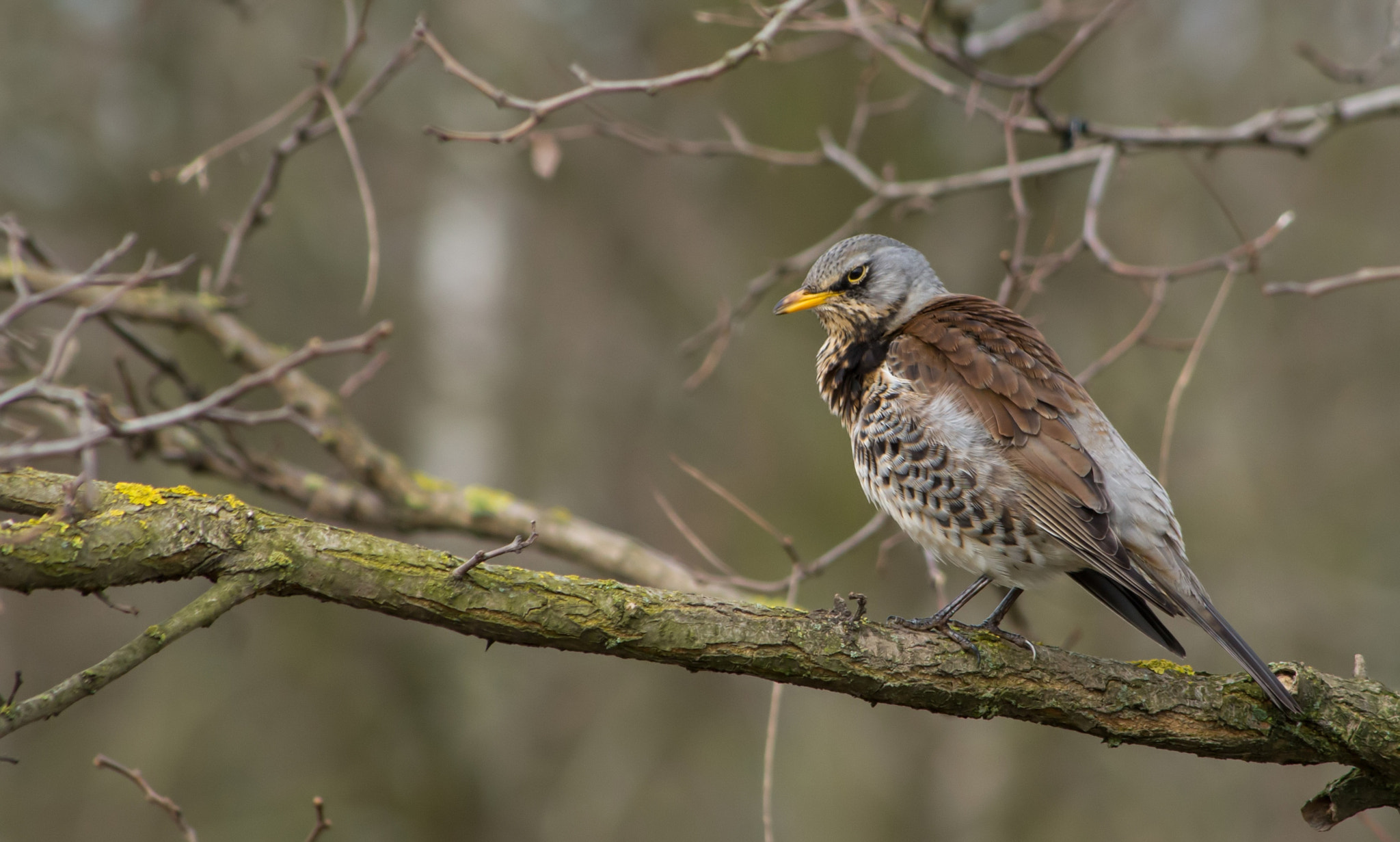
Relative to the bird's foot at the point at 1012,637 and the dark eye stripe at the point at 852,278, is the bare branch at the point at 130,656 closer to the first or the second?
the bird's foot at the point at 1012,637

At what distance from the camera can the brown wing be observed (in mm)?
3623

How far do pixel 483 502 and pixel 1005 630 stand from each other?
2605 mm

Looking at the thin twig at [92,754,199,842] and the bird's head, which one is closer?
the thin twig at [92,754,199,842]

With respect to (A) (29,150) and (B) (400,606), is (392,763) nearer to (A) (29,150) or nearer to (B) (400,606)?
(A) (29,150)

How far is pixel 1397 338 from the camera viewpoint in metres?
8.57

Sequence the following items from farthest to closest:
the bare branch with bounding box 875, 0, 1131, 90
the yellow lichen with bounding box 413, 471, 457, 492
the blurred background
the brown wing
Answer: the blurred background < the yellow lichen with bounding box 413, 471, 457, 492 < the bare branch with bounding box 875, 0, 1131, 90 < the brown wing

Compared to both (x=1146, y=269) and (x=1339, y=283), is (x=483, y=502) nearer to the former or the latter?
(x=1146, y=269)

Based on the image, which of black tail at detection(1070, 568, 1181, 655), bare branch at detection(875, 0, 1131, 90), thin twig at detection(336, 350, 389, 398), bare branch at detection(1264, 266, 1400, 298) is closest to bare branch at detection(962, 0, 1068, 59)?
bare branch at detection(875, 0, 1131, 90)

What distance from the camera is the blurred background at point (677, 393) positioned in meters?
7.96

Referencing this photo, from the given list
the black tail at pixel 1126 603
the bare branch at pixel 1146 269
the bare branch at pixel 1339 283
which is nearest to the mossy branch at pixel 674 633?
the black tail at pixel 1126 603

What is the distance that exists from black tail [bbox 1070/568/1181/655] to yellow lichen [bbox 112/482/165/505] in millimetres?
2993

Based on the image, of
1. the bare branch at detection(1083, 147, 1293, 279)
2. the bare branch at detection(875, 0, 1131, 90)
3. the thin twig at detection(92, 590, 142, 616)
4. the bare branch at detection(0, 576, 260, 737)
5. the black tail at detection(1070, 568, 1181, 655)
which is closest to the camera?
the bare branch at detection(0, 576, 260, 737)

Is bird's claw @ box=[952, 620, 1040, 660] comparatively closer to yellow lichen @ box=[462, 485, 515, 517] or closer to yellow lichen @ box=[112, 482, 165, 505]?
yellow lichen @ box=[112, 482, 165, 505]

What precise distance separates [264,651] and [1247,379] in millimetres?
7932
